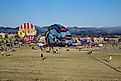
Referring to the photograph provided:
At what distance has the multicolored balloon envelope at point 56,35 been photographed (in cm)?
5178

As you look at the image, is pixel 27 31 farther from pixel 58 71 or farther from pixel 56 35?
pixel 58 71

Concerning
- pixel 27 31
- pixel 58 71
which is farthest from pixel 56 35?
pixel 58 71

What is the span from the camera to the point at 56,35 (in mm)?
51719

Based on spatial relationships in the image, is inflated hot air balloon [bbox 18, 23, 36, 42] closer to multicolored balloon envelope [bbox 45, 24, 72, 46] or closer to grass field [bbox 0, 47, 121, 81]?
multicolored balloon envelope [bbox 45, 24, 72, 46]

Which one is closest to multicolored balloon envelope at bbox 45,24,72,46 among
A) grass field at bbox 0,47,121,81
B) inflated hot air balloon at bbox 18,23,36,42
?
inflated hot air balloon at bbox 18,23,36,42

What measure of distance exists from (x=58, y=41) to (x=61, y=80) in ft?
128

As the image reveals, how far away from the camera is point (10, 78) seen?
45.9 ft

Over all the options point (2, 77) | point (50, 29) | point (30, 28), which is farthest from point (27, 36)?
point (2, 77)

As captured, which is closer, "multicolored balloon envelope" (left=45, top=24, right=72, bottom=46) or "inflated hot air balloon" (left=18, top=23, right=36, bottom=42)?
"multicolored balloon envelope" (left=45, top=24, right=72, bottom=46)

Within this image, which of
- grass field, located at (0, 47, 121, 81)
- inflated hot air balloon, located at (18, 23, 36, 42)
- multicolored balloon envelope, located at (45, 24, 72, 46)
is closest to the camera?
grass field, located at (0, 47, 121, 81)

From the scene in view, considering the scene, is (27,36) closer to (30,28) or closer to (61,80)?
(30,28)

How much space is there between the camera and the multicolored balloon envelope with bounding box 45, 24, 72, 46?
51.8m

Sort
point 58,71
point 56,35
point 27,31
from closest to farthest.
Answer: point 58,71 < point 56,35 < point 27,31

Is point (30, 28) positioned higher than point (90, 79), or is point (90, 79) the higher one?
point (30, 28)
